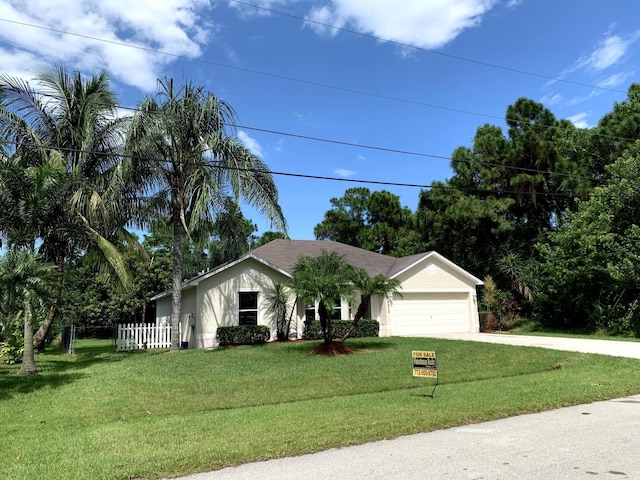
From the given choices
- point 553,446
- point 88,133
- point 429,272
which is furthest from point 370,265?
point 553,446

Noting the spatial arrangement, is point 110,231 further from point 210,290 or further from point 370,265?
point 370,265

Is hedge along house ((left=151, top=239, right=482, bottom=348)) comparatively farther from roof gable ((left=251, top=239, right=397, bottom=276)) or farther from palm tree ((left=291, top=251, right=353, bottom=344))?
palm tree ((left=291, top=251, right=353, bottom=344))

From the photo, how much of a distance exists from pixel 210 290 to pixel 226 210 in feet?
10.9

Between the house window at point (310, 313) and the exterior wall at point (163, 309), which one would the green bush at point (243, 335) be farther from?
the exterior wall at point (163, 309)

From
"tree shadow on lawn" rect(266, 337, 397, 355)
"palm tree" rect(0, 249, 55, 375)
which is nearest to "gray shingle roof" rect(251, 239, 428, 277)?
"tree shadow on lawn" rect(266, 337, 397, 355)

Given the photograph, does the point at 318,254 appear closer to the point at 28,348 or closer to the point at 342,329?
the point at 342,329

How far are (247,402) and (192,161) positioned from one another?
10.2 metres

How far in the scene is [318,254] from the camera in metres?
23.3

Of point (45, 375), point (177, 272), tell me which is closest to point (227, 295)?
point (177, 272)

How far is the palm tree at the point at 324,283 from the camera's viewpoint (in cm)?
1335

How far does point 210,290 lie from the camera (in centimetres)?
1822

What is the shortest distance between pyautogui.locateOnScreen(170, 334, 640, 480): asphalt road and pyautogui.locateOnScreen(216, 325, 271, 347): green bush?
41.7ft

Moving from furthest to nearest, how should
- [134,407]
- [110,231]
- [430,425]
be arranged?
1. [110,231]
2. [134,407]
3. [430,425]

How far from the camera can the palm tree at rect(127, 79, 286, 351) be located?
1509cm
